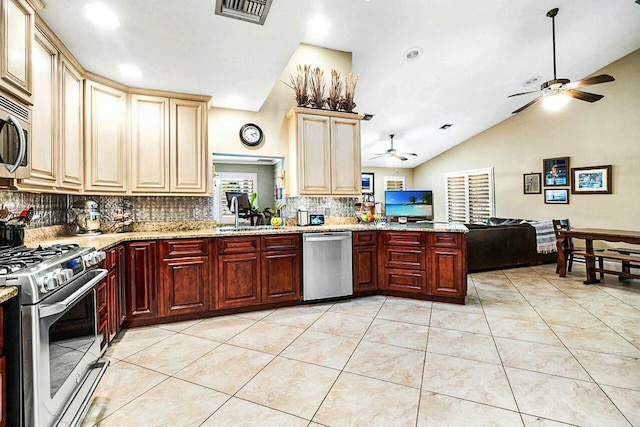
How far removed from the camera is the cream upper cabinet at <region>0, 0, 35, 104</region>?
1613 mm

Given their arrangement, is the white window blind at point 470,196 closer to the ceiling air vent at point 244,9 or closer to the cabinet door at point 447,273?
the cabinet door at point 447,273

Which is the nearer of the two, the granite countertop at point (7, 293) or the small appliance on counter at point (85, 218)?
the granite countertop at point (7, 293)

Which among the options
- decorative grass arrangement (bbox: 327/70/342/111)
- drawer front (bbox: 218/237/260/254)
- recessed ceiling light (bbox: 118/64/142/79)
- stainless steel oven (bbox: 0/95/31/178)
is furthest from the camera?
decorative grass arrangement (bbox: 327/70/342/111)

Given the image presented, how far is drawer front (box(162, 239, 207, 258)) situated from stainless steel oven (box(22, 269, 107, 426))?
1122mm

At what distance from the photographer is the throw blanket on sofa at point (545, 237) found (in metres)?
5.52

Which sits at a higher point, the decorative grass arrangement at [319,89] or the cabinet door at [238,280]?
the decorative grass arrangement at [319,89]

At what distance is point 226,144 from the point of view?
376 cm

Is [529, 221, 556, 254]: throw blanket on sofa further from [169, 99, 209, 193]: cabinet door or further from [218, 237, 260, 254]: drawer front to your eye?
[169, 99, 209, 193]: cabinet door

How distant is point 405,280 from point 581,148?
5.07 metres

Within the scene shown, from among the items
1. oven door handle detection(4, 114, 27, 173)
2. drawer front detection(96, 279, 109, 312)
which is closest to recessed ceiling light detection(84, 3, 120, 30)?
oven door handle detection(4, 114, 27, 173)

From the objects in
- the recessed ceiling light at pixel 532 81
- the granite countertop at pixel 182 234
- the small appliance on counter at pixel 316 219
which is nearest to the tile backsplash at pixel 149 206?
the small appliance on counter at pixel 316 219

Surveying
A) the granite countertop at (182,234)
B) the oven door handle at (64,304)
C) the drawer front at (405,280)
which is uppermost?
the granite countertop at (182,234)

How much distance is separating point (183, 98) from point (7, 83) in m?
1.81

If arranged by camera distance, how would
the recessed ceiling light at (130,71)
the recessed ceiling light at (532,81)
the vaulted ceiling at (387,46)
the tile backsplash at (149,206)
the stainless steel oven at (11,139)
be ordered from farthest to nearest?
the recessed ceiling light at (532,81) → the recessed ceiling light at (130,71) → the tile backsplash at (149,206) → the vaulted ceiling at (387,46) → the stainless steel oven at (11,139)
